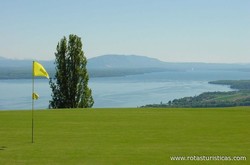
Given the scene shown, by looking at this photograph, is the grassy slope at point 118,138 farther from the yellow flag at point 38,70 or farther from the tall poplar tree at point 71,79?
the tall poplar tree at point 71,79

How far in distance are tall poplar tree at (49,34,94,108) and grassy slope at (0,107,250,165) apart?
2156 cm

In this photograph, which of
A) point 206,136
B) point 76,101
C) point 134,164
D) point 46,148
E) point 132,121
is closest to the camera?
point 134,164

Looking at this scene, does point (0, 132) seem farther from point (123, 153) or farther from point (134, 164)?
point (134, 164)

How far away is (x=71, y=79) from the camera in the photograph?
38.9m

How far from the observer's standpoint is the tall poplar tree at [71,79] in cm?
3816

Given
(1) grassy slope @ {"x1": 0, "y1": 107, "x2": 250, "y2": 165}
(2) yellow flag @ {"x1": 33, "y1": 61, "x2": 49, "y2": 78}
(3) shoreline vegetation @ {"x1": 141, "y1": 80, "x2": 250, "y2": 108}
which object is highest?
(2) yellow flag @ {"x1": 33, "y1": 61, "x2": 49, "y2": 78}

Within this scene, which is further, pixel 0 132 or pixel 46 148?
pixel 0 132

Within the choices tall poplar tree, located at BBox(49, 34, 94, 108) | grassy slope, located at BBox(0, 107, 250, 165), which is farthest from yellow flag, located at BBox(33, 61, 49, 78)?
tall poplar tree, located at BBox(49, 34, 94, 108)

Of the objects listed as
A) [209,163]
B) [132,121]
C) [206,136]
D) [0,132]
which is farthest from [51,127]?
[209,163]

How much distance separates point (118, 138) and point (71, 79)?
28.5 metres

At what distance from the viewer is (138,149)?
31.4ft

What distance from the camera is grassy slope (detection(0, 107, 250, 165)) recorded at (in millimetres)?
8703

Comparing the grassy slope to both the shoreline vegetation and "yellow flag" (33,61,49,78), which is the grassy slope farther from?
the shoreline vegetation

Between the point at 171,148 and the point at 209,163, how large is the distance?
153 cm
